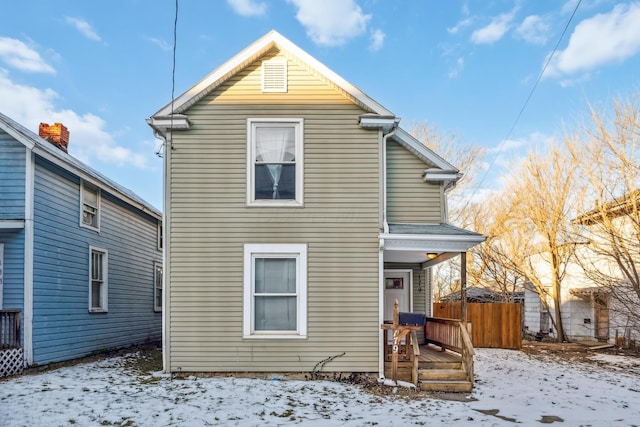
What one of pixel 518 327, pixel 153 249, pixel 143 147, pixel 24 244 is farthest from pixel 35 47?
pixel 518 327

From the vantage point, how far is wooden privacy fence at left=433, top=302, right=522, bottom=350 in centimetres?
1627

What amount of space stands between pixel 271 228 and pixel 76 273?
5656 mm

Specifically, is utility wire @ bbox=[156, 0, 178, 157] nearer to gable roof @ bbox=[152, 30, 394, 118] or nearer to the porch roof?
gable roof @ bbox=[152, 30, 394, 118]

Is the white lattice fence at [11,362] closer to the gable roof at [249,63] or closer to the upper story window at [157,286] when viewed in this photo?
the gable roof at [249,63]

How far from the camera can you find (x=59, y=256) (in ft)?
38.4

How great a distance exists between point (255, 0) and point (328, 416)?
8.60 meters

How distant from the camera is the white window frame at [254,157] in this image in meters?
10.0

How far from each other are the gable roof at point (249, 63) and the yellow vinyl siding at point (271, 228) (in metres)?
0.16

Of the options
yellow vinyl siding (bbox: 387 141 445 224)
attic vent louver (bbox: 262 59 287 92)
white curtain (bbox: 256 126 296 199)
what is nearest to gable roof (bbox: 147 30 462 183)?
attic vent louver (bbox: 262 59 287 92)

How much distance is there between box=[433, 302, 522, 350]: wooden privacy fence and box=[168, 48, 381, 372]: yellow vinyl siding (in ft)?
26.0

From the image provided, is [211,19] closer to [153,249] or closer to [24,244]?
[24,244]

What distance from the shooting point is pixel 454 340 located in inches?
411

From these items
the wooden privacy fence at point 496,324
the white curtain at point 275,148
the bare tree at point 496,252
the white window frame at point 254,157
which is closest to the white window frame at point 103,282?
the white window frame at point 254,157

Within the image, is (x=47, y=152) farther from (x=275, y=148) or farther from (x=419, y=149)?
(x=419, y=149)
